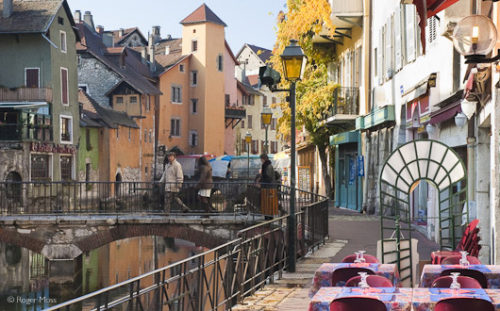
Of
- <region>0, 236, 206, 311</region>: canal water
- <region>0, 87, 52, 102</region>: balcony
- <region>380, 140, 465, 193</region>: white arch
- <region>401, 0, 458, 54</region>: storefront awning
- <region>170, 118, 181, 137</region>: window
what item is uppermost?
<region>0, 87, 52, 102</region>: balcony

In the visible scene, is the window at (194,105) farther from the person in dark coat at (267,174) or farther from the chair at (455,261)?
the chair at (455,261)

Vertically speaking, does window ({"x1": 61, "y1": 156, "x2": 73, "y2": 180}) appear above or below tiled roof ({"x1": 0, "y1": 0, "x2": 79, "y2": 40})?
below

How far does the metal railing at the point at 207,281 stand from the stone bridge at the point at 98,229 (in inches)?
309

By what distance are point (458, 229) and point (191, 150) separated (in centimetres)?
5697

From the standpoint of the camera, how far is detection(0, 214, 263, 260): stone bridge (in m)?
24.0

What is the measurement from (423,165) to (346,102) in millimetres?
20576

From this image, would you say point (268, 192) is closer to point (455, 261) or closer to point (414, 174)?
point (414, 174)

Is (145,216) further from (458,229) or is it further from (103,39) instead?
(103,39)

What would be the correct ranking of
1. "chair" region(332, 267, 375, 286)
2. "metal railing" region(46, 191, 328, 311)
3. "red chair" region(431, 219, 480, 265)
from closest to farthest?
"metal railing" region(46, 191, 328, 311) → "chair" region(332, 267, 375, 286) → "red chair" region(431, 219, 480, 265)

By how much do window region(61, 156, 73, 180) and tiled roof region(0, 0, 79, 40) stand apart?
7.84 metres

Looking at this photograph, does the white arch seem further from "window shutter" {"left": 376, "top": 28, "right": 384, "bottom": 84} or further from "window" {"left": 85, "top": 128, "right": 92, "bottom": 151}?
"window" {"left": 85, "top": 128, "right": 92, "bottom": 151}

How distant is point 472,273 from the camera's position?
832 centimetres

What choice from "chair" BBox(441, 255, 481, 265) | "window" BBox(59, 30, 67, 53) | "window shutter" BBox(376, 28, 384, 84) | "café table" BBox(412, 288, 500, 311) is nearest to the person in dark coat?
"window shutter" BBox(376, 28, 384, 84)

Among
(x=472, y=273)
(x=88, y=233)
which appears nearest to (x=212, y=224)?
(x=88, y=233)
